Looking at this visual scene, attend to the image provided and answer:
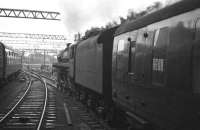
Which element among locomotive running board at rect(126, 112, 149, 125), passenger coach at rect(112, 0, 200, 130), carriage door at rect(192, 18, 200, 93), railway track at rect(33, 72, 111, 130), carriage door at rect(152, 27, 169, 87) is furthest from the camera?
railway track at rect(33, 72, 111, 130)

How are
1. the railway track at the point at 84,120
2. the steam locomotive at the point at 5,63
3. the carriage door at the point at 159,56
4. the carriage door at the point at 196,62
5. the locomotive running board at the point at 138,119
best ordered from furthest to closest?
1. the steam locomotive at the point at 5,63
2. the railway track at the point at 84,120
3. the locomotive running board at the point at 138,119
4. the carriage door at the point at 159,56
5. the carriage door at the point at 196,62

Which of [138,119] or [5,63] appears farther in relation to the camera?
[5,63]

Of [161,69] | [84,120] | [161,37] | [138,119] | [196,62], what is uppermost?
[161,37]

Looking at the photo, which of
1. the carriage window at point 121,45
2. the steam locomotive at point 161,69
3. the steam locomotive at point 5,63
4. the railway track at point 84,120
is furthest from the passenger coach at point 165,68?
the steam locomotive at point 5,63

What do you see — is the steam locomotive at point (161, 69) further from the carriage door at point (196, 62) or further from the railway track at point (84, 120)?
the railway track at point (84, 120)

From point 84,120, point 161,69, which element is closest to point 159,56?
point 161,69

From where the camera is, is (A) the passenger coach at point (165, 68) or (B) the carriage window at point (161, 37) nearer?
(A) the passenger coach at point (165, 68)

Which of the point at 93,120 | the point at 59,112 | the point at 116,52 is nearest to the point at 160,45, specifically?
the point at 116,52

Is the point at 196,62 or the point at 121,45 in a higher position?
the point at 121,45

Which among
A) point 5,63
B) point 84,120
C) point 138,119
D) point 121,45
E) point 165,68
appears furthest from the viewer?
point 5,63

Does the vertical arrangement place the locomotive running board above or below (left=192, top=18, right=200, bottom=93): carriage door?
below

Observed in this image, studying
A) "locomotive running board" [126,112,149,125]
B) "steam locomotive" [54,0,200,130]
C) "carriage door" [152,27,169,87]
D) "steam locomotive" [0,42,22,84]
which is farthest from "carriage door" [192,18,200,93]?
"steam locomotive" [0,42,22,84]

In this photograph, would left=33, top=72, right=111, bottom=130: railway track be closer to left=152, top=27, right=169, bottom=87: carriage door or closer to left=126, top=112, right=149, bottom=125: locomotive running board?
left=126, top=112, right=149, bottom=125: locomotive running board

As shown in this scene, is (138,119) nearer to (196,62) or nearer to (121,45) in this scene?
(121,45)
